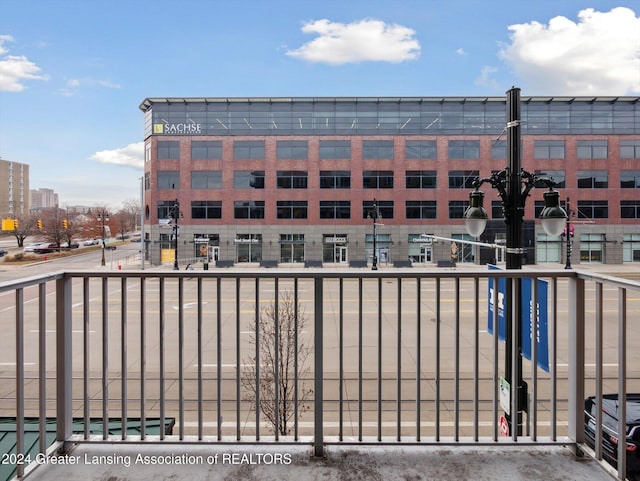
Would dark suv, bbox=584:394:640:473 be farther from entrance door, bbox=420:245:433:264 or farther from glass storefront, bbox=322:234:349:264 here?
entrance door, bbox=420:245:433:264

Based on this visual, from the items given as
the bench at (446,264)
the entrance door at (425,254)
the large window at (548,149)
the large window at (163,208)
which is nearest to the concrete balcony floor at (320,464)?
the bench at (446,264)

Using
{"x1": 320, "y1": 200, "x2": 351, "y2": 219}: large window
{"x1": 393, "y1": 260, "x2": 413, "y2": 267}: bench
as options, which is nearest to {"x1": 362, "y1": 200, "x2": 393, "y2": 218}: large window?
{"x1": 320, "y1": 200, "x2": 351, "y2": 219}: large window

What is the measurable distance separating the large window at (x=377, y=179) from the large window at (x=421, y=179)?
2.07 metres

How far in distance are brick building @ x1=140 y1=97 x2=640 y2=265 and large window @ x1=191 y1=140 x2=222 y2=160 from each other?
0.38 ft

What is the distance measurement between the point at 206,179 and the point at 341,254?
58.4 feet

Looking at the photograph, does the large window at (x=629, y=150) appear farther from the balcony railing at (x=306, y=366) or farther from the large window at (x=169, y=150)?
the large window at (x=169, y=150)

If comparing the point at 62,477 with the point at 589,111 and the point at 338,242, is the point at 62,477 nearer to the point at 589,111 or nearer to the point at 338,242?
the point at 338,242

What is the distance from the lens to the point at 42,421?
2.61m

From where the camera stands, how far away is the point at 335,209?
156 ft

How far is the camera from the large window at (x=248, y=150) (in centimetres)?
4741

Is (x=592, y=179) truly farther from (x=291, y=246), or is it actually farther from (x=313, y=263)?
(x=291, y=246)

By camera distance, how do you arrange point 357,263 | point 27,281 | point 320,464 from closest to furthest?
point 27,281 < point 320,464 < point 357,263

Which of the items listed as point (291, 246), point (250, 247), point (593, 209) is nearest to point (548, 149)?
point (593, 209)

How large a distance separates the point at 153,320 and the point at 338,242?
30993 millimetres
